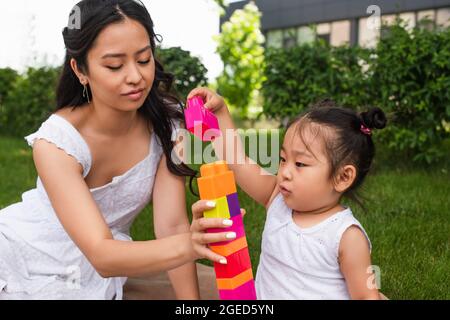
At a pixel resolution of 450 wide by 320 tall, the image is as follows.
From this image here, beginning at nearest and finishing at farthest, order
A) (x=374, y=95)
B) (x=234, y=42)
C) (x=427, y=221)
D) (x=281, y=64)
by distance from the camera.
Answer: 1. (x=427, y=221)
2. (x=374, y=95)
3. (x=281, y=64)
4. (x=234, y=42)

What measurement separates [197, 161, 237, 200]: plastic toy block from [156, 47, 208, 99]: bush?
2507 mm

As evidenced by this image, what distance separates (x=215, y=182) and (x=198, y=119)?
374mm

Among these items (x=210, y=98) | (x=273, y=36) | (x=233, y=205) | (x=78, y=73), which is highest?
(x=273, y=36)

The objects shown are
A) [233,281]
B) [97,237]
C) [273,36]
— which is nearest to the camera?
[233,281]

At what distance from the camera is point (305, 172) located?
1.92 m

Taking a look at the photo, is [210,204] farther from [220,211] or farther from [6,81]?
[6,81]

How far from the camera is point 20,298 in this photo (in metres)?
2.21

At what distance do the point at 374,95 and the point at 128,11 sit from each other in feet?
12.9

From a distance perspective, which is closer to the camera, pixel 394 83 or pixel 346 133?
pixel 346 133

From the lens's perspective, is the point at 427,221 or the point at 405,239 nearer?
the point at 405,239

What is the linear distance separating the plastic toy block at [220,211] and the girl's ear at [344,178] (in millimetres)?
527

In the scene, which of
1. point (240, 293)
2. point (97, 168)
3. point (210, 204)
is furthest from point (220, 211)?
point (97, 168)

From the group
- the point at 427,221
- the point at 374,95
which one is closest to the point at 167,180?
the point at 427,221

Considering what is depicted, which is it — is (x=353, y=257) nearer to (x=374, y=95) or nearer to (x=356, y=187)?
(x=356, y=187)
